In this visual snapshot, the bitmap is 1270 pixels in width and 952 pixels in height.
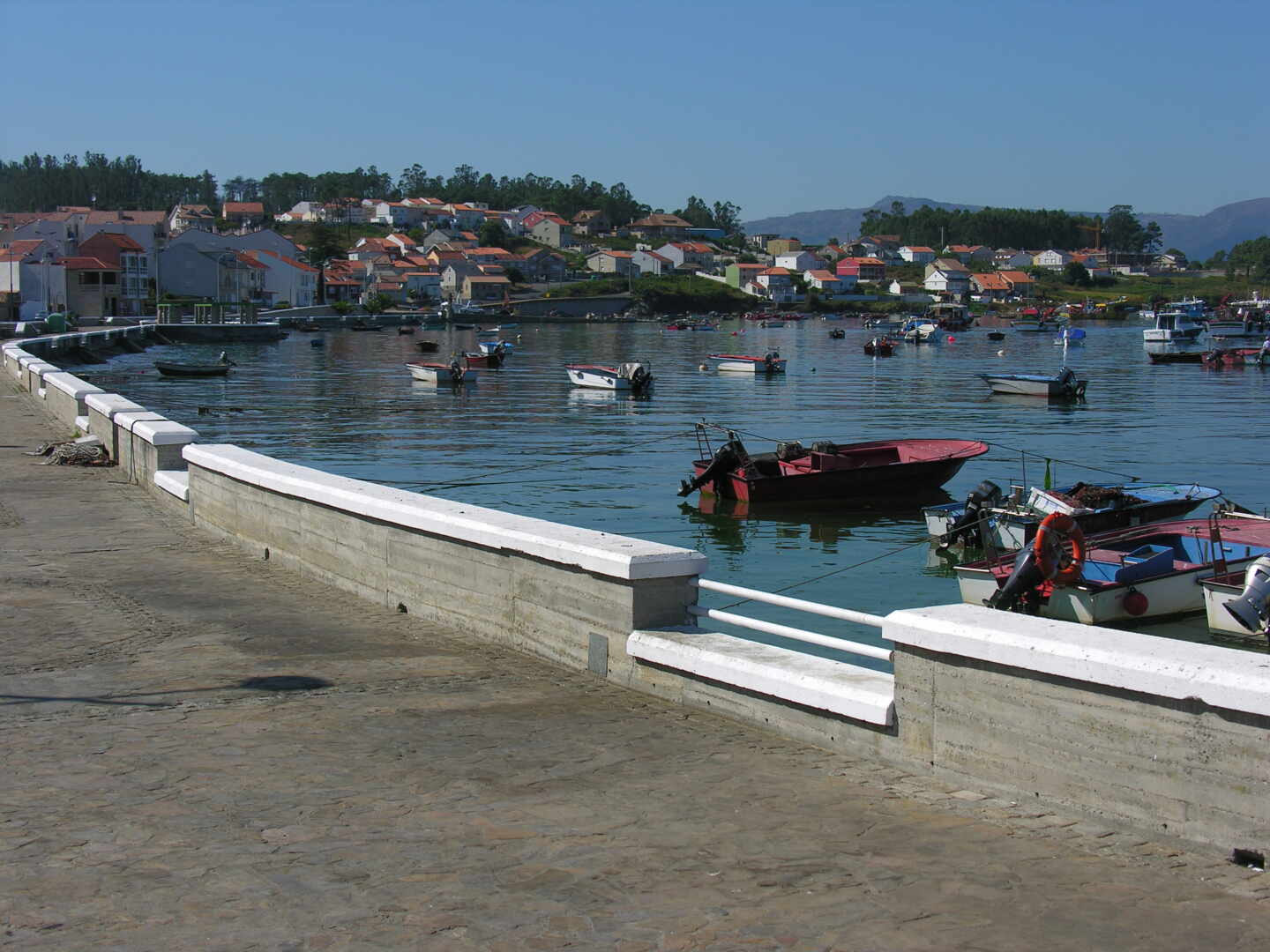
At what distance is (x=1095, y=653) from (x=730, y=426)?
50020 millimetres

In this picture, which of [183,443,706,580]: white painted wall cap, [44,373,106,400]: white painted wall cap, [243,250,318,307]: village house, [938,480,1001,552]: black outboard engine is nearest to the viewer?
[183,443,706,580]: white painted wall cap

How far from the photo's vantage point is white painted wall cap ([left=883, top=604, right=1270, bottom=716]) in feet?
17.9

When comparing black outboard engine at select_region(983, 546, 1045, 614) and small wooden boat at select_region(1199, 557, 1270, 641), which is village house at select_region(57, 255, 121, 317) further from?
small wooden boat at select_region(1199, 557, 1270, 641)

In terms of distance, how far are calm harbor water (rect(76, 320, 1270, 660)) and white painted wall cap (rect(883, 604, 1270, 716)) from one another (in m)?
11.9

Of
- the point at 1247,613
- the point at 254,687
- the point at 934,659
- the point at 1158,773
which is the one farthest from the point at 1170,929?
→ the point at 1247,613

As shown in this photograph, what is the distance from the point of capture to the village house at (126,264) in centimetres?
13300

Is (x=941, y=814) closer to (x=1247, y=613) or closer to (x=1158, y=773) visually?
(x=1158, y=773)

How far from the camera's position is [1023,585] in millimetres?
17266

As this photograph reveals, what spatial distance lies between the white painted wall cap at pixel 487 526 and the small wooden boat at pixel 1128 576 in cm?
1043

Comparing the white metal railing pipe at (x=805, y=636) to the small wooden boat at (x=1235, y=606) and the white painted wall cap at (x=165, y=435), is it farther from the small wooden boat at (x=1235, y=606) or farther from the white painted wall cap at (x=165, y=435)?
the small wooden boat at (x=1235, y=606)

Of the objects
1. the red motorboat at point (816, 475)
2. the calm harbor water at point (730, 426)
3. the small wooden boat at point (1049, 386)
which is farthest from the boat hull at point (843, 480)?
the small wooden boat at point (1049, 386)

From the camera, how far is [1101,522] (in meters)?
27.0

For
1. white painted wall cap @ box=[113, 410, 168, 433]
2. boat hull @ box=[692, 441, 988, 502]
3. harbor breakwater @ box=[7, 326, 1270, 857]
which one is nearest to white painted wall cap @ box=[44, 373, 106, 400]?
white painted wall cap @ box=[113, 410, 168, 433]

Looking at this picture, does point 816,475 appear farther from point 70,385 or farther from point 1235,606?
point 70,385
